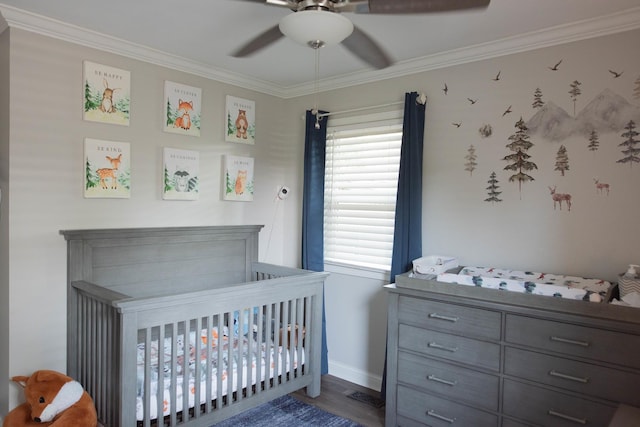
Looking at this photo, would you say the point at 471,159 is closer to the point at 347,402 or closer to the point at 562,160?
the point at 562,160

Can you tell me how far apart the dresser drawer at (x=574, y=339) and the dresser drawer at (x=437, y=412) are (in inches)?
17.7

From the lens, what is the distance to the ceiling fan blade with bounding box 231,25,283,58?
197cm

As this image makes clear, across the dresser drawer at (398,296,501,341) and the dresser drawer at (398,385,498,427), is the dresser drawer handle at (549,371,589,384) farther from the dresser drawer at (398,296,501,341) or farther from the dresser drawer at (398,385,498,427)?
the dresser drawer at (398,385,498,427)

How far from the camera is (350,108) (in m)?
3.40

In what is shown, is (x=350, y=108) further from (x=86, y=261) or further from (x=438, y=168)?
(x=86, y=261)

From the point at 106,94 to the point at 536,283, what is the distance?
267 centimetres

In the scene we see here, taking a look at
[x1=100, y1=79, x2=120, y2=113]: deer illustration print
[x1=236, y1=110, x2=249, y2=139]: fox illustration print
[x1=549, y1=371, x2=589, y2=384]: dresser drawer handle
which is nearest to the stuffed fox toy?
[x1=100, y1=79, x2=120, y2=113]: deer illustration print

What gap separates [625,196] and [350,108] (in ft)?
6.25

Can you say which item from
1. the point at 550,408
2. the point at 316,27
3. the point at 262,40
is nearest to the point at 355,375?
the point at 550,408

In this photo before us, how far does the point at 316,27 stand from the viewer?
5.41ft

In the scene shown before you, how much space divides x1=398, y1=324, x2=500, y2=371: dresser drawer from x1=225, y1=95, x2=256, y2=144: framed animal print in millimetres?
1903

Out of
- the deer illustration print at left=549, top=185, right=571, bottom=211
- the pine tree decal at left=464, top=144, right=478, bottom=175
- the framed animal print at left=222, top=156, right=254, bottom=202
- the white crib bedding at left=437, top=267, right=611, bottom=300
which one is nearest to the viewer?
the white crib bedding at left=437, top=267, right=611, bottom=300

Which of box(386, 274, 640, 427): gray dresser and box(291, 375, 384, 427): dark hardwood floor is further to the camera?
box(291, 375, 384, 427): dark hardwood floor

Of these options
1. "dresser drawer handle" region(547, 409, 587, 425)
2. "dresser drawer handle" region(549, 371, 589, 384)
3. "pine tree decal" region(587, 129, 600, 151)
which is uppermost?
"pine tree decal" region(587, 129, 600, 151)
